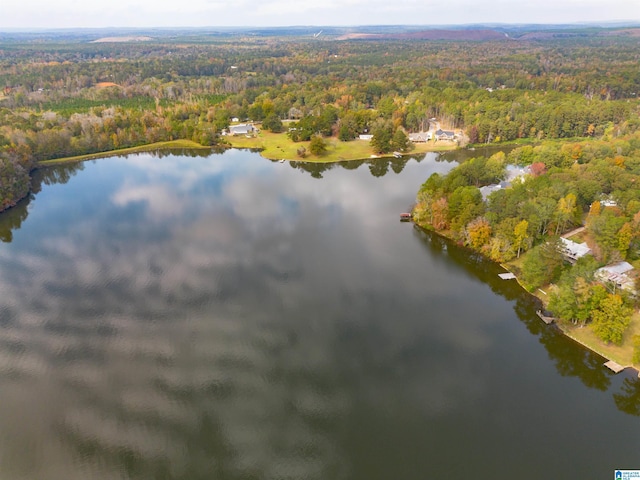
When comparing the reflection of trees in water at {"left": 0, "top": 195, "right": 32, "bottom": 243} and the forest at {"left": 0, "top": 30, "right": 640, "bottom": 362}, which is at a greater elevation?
the forest at {"left": 0, "top": 30, "right": 640, "bottom": 362}

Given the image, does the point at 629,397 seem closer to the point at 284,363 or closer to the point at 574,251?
the point at 574,251

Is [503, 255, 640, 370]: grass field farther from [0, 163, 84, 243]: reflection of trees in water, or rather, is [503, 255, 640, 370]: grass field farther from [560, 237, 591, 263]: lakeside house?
[0, 163, 84, 243]: reflection of trees in water

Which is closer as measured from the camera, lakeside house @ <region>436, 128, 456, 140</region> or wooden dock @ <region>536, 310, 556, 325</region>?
wooden dock @ <region>536, 310, 556, 325</region>

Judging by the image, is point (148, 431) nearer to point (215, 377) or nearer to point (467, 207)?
point (215, 377)

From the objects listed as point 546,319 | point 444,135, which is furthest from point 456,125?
point 546,319

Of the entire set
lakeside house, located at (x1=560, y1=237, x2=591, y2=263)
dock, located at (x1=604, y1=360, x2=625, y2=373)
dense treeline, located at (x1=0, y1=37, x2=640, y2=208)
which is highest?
dense treeline, located at (x1=0, y1=37, x2=640, y2=208)

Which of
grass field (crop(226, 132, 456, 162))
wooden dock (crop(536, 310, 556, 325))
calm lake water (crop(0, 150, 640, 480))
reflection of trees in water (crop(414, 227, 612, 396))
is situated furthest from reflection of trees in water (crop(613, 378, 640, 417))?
Result: grass field (crop(226, 132, 456, 162))
